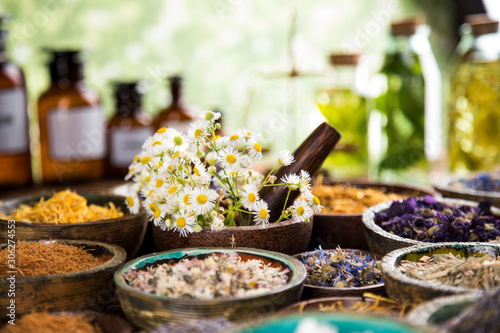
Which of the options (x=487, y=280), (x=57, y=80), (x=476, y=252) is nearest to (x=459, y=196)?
(x=476, y=252)

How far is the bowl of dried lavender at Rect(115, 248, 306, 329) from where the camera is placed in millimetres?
779

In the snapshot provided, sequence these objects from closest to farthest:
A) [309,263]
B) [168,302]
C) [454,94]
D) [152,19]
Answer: [168,302]
[309,263]
[454,94]
[152,19]

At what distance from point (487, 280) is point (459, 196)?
684 millimetres

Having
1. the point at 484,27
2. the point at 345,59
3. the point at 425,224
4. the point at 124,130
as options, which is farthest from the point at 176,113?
the point at 484,27

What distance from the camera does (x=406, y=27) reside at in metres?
Result: 2.19

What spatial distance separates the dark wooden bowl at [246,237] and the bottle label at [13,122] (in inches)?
35.5

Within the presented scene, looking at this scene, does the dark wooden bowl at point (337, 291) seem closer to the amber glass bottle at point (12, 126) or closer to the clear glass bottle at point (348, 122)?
the amber glass bottle at point (12, 126)

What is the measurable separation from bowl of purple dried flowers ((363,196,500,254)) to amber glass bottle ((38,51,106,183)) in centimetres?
108

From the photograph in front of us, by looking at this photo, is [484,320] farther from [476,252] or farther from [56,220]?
[56,220]

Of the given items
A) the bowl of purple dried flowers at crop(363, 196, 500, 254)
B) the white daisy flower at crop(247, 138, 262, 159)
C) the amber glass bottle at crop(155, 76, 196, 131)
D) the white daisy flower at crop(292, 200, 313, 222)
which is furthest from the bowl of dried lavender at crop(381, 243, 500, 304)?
the amber glass bottle at crop(155, 76, 196, 131)

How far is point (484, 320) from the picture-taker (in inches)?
26.0

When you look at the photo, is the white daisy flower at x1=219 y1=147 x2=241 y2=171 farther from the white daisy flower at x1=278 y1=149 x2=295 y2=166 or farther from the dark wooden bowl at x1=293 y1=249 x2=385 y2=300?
the dark wooden bowl at x1=293 y1=249 x2=385 y2=300

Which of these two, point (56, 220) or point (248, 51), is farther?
point (248, 51)

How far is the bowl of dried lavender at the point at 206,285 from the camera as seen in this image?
78 centimetres
